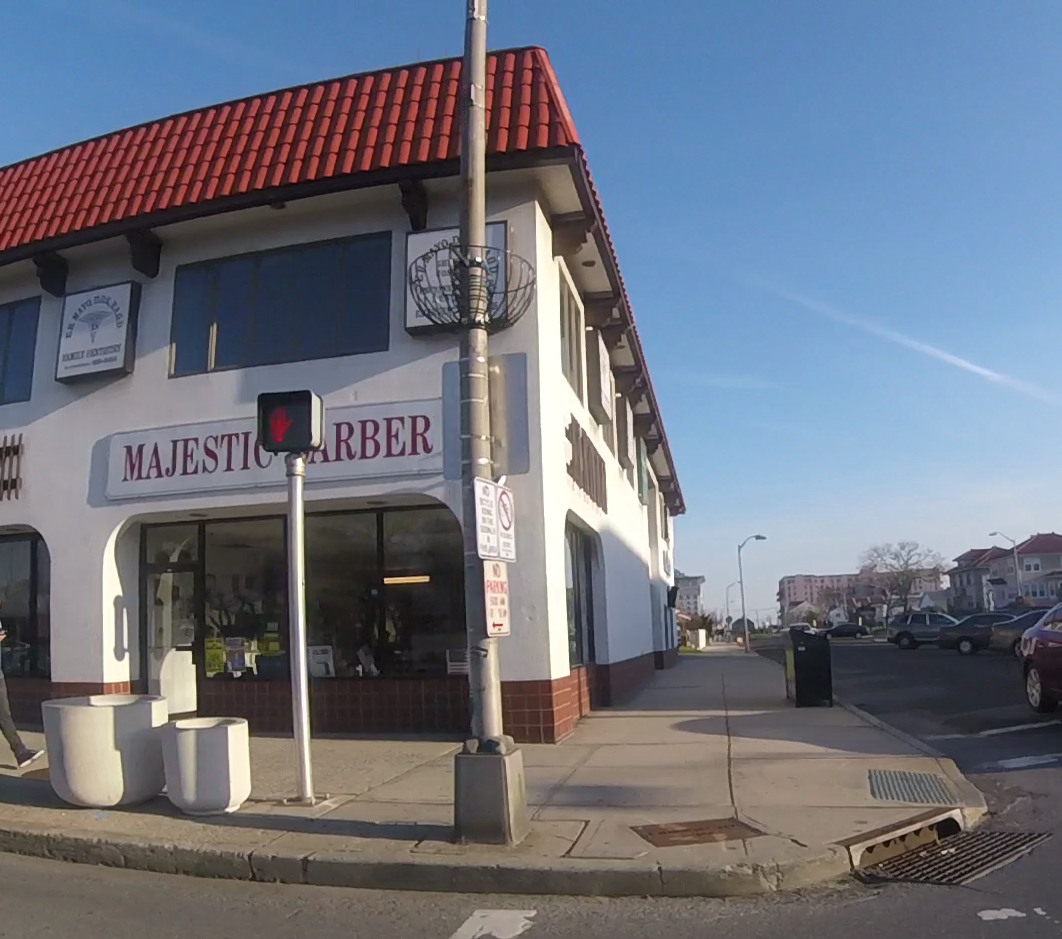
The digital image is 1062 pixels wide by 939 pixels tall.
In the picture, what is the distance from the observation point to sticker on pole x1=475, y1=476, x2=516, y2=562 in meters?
7.04

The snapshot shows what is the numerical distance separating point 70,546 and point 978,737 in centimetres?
1116

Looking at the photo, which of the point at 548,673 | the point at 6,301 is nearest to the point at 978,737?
the point at 548,673

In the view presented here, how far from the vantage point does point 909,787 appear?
834 centimetres

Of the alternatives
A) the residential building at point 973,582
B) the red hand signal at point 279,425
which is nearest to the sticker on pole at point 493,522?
the red hand signal at point 279,425

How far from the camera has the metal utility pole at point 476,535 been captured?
671cm

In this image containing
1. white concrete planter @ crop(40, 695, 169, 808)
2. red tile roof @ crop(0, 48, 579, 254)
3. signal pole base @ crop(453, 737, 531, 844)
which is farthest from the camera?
red tile roof @ crop(0, 48, 579, 254)

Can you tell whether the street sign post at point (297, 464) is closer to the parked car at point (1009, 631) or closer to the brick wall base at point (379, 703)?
the brick wall base at point (379, 703)

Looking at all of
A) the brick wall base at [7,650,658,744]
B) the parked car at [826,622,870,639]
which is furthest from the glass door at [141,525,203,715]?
the parked car at [826,622,870,639]

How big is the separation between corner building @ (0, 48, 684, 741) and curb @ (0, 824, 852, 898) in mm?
5042

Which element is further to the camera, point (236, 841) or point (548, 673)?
point (548, 673)

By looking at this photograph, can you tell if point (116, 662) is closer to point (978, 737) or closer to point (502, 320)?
point (502, 320)

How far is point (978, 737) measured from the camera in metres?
11.8

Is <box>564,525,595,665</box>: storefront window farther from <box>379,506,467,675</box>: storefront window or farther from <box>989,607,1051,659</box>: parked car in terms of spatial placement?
<box>989,607,1051,659</box>: parked car

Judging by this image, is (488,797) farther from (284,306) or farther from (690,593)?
(690,593)
